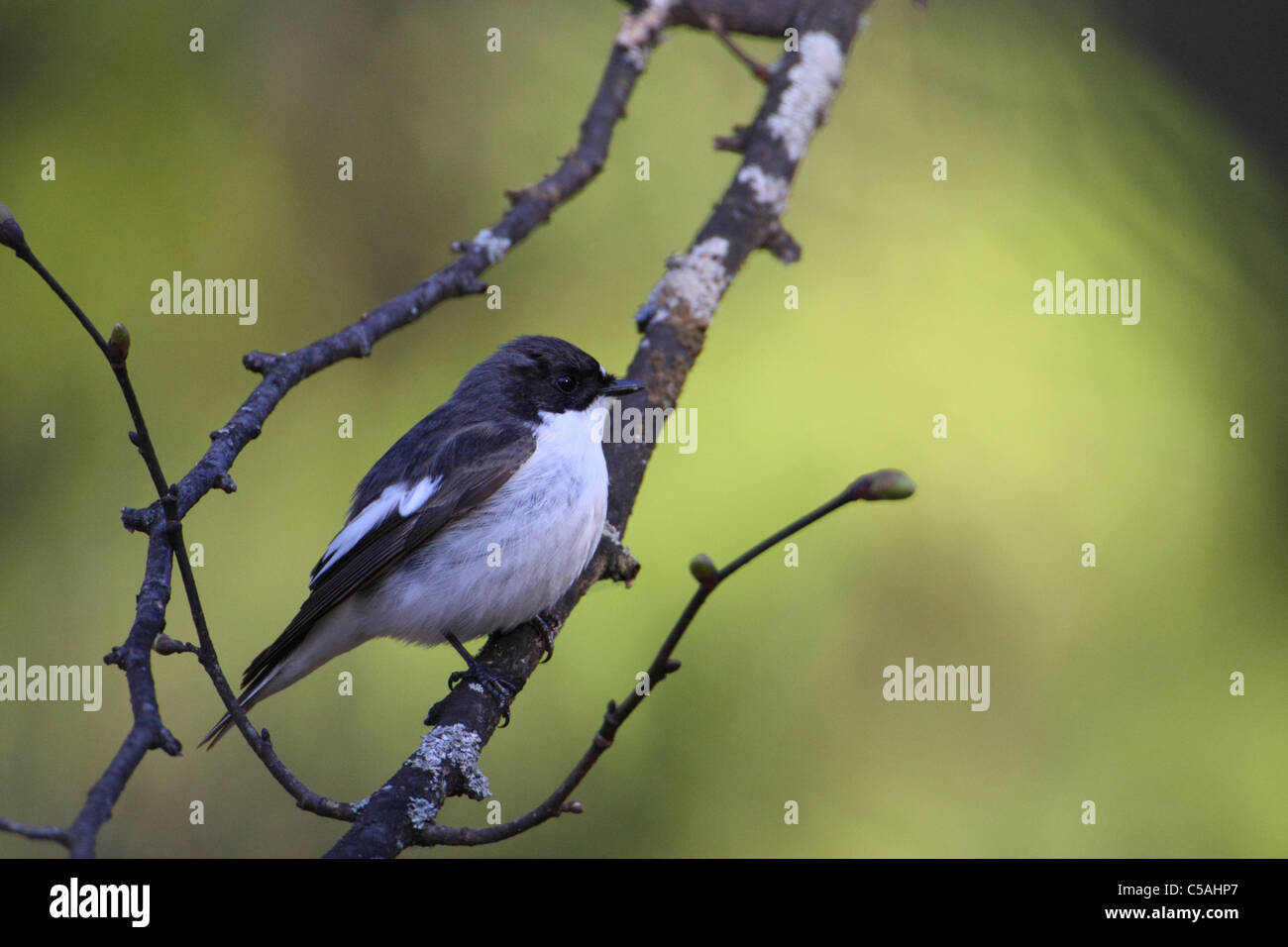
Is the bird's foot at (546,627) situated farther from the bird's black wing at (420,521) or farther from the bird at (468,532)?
the bird's black wing at (420,521)

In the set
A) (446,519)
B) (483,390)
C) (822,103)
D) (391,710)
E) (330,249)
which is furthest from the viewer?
(330,249)

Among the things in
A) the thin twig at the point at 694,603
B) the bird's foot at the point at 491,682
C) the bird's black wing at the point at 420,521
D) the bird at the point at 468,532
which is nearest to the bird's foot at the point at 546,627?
the bird at the point at 468,532

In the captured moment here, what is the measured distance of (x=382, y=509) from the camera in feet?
10.9

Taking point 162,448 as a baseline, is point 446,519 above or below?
below

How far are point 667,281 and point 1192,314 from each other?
2.80m

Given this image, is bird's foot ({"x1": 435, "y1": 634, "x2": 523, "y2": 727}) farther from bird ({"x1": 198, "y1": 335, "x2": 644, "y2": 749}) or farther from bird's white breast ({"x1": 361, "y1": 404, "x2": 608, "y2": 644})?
bird's white breast ({"x1": 361, "y1": 404, "x2": 608, "y2": 644})

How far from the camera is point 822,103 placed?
4.01 metres

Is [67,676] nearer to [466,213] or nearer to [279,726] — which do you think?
[279,726]

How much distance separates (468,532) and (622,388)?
65 cm

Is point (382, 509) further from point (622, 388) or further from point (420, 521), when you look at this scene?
point (622, 388)

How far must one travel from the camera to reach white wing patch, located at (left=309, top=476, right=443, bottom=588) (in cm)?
326

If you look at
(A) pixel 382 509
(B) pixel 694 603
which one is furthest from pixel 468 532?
(B) pixel 694 603

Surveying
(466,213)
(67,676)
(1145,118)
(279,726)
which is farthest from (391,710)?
(1145,118)

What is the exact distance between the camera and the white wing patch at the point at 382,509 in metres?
3.26
